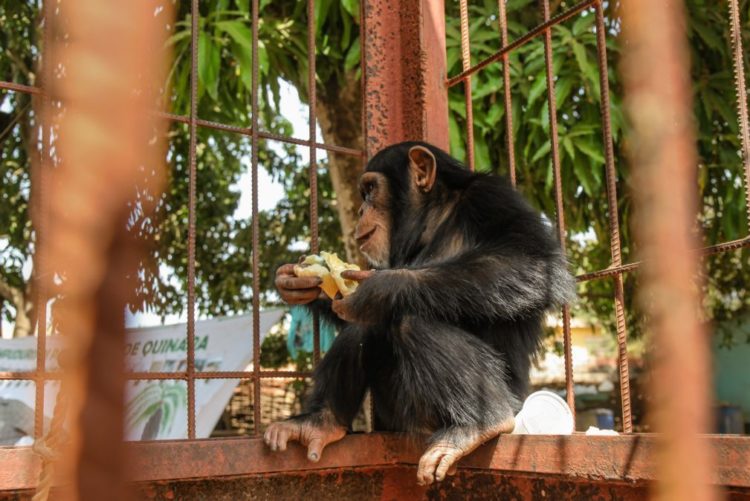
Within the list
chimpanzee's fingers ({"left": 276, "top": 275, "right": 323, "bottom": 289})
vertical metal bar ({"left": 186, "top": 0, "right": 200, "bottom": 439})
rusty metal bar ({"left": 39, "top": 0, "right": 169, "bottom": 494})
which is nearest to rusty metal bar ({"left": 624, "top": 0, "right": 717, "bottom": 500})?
rusty metal bar ({"left": 39, "top": 0, "right": 169, "bottom": 494})

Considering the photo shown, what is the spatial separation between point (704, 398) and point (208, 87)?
4.32m

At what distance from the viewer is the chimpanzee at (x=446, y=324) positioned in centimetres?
242

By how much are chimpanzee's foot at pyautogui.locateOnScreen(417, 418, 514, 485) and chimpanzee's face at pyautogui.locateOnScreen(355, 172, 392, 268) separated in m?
0.89

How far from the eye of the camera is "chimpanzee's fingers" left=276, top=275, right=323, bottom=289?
9.12 ft

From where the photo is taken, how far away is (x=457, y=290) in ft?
8.08

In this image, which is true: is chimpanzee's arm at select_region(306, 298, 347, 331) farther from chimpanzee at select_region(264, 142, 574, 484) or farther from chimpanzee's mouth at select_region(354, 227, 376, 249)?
chimpanzee's mouth at select_region(354, 227, 376, 249)

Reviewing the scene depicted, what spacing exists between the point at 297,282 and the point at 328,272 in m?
0.11

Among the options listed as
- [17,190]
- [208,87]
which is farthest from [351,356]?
[17,190]

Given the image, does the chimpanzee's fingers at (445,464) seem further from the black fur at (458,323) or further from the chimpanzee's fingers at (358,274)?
the chimpanzee's fingers at (358,274)

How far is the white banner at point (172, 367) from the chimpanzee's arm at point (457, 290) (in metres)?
4.71

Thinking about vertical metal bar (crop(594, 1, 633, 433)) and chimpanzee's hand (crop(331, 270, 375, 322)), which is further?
chimpanzee's hand (crop(331, 270, 375, 322))

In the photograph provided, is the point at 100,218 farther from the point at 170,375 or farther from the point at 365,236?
the point at 365,236

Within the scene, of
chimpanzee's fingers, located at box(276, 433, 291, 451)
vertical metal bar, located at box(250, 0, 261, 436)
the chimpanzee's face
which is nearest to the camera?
chimpanzee's fingers, located at box(276, 433, 291, 451)

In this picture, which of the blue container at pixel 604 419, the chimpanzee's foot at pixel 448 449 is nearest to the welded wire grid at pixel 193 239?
the chimpanzee's foot at pixel 448 449
